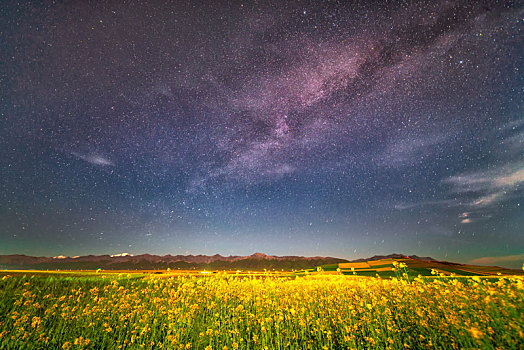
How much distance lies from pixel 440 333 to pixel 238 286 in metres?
8.17

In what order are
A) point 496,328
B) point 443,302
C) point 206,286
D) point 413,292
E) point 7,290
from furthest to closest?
1. point 206,286
2. point 7,290
3. point 413,292
4. point 443,302
5. point 496,328

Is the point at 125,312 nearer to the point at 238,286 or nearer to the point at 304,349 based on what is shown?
the point at 238,286

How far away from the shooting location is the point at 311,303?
8391mm

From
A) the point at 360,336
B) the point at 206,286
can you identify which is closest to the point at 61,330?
the point at 206,286

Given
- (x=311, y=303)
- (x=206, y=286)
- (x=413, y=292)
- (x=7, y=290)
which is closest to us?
(x=413, y=292)

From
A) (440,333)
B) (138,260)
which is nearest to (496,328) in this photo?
(440,333)

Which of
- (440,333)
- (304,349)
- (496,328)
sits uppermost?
(496,328)

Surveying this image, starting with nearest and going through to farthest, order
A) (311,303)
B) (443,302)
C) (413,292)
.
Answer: (443,302)
(413,292)
(311,303)

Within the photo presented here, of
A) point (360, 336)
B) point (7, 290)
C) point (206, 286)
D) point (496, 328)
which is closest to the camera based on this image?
point (496, 328)

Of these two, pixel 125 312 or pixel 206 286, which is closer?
pixel 125 312

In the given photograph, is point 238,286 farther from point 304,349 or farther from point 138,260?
point 138,260

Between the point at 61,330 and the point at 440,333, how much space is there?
33.5ft

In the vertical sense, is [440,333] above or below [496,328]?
below

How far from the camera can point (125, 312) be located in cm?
743
